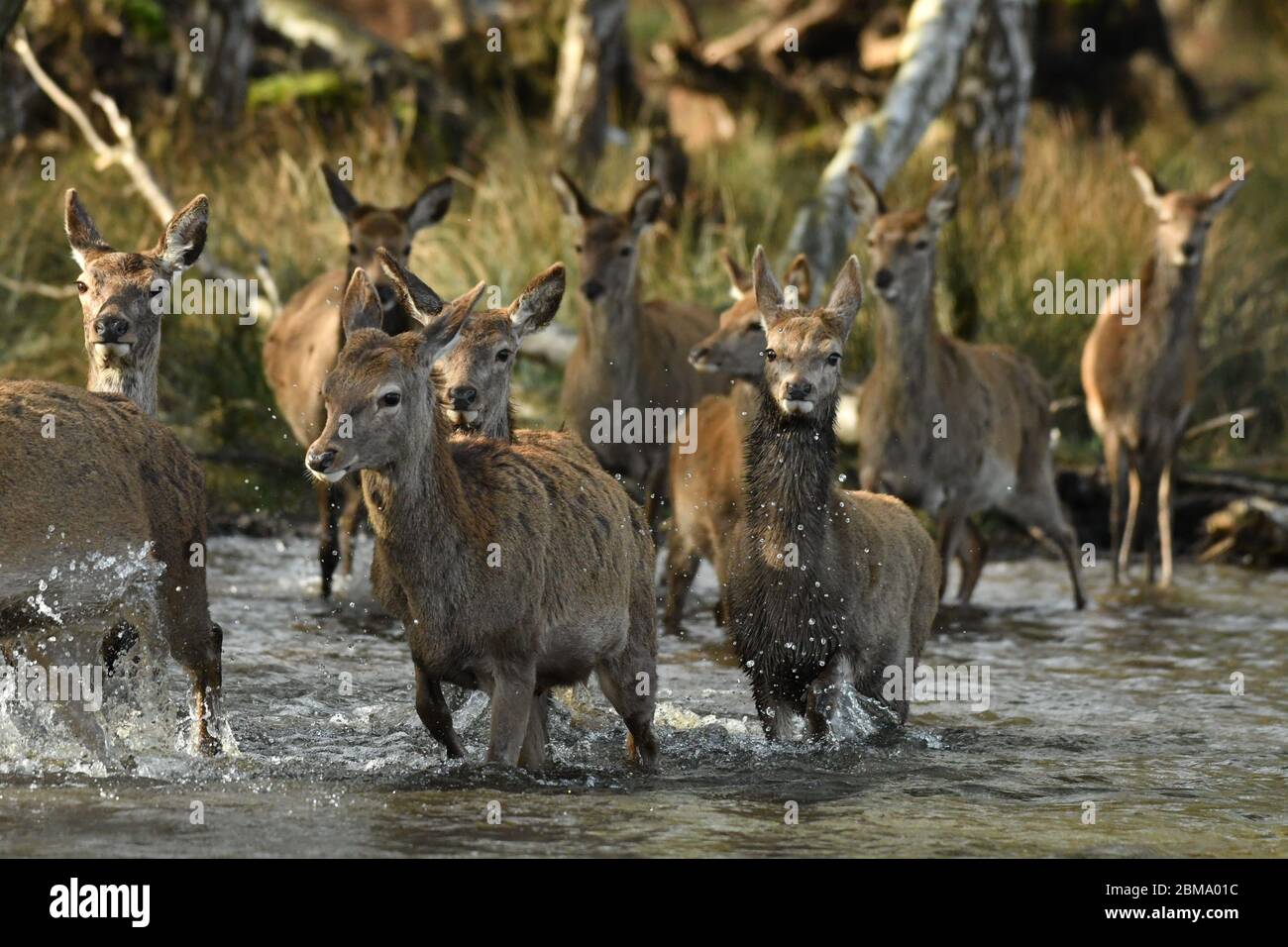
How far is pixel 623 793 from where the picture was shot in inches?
319

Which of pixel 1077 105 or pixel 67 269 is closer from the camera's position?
pixel 67 269

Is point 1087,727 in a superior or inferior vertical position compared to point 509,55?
inferior

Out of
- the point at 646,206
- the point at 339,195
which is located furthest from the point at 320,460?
the point at 646,206

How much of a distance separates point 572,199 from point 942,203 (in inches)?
94.0

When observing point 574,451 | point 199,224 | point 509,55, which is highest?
point 509,55

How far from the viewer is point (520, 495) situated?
822 cm

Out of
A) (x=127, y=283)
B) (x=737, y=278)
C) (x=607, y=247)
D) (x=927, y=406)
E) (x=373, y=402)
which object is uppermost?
(x=607, y=247)

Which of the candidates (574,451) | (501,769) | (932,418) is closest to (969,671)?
(932,418)

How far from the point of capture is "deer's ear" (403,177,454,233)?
13.6 metres

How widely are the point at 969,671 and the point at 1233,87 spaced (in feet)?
73.6

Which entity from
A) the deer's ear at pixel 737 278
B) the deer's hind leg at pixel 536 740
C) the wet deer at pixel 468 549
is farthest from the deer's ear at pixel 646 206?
the deer's hind leg at pixel 536 740

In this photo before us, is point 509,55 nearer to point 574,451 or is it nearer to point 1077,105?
point 1077,105

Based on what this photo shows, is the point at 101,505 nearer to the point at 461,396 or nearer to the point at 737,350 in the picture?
the point at 461,396

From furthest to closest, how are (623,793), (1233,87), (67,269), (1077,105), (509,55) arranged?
(1233,87) < (1077,105) < (509,55) < (67,269) < (623,793)
